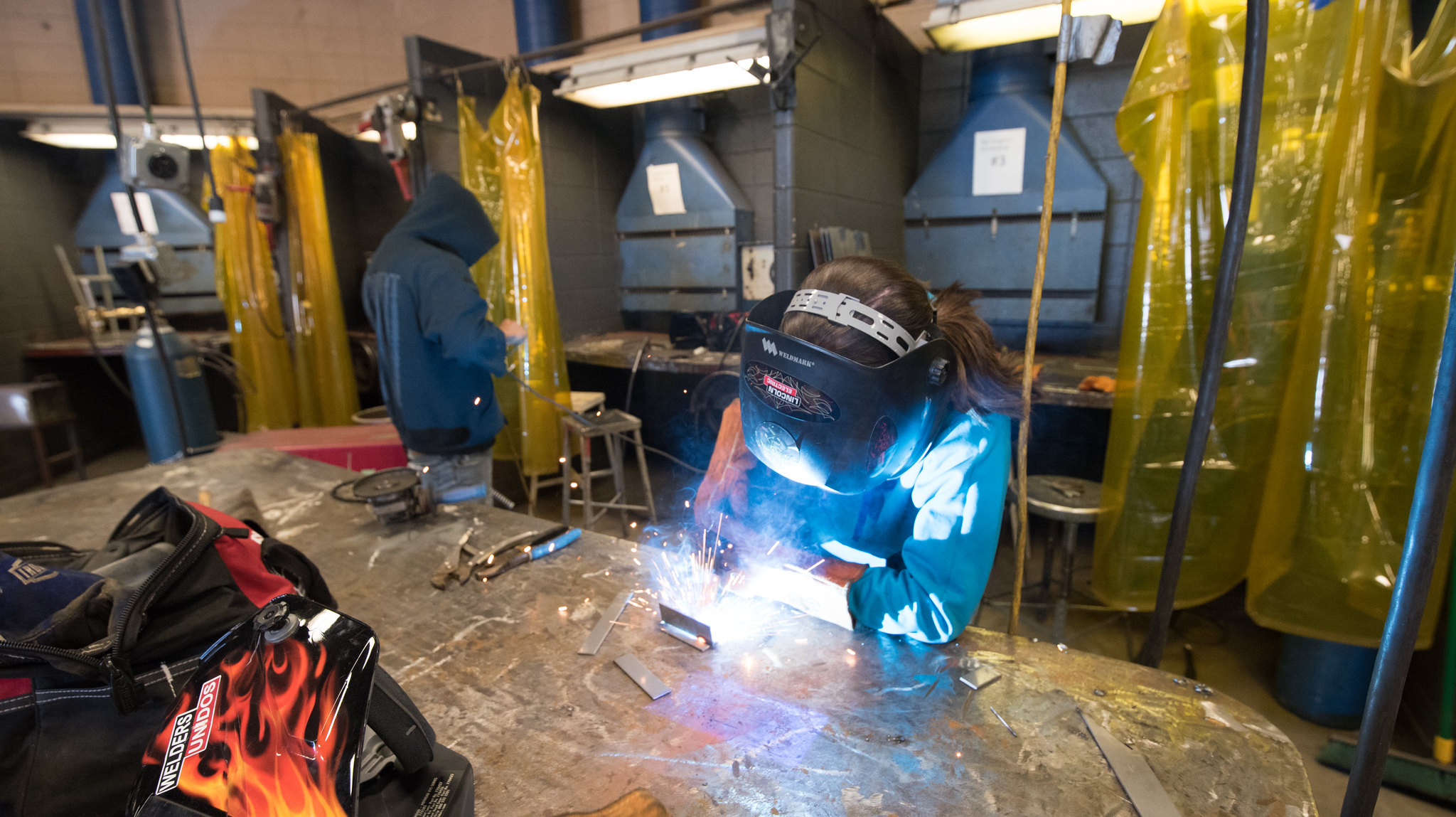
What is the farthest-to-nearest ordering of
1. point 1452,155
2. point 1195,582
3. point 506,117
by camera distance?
point 506,117, point 1195,582, point 1452,155

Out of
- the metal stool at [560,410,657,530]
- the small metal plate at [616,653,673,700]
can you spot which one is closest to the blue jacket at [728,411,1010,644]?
the small metal plate at [616,653,673,700]

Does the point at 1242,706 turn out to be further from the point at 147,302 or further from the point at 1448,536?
the point at 147,302

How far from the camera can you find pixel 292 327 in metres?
5.52

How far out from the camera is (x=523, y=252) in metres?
4.33

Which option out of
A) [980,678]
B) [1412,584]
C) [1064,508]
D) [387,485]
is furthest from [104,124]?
[1412,584]

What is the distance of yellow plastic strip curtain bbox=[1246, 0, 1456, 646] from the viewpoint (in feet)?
6.22

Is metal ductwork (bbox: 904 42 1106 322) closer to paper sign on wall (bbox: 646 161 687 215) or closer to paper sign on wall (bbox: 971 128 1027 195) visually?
paper sign on wall (bbox: 971 128 1027 195)

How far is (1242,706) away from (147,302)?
12.2ft

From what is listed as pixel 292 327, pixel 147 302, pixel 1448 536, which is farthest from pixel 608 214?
pixel 1448 536

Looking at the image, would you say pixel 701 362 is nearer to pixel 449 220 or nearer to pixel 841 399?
pixel 449 220

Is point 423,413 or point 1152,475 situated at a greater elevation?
point 423,413

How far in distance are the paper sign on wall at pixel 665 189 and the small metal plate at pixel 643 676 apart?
4401mm

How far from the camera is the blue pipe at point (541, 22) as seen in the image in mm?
5973

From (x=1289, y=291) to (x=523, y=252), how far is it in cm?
415
